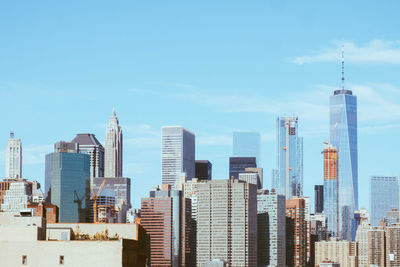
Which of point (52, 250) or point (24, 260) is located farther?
point (24, 260)

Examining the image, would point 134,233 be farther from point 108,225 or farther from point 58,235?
point 58,235

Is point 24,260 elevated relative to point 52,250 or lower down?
Answer: lower down

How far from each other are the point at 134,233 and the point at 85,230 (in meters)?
3.70

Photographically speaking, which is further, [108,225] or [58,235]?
[108,225]

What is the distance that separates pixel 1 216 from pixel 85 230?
21.7ft

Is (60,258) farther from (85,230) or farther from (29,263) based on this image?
(85,230)

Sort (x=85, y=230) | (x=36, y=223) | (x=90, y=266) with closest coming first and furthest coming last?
(x=90, y=266) → (x=36, y=223) → (x=85, y=230)

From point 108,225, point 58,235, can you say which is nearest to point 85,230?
point 108,225

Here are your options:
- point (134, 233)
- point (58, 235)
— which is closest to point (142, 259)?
point (134, 233)

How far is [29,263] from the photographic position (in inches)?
2490

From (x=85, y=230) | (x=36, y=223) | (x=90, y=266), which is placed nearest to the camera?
(x=90, y=266)

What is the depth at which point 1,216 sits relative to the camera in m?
73.3

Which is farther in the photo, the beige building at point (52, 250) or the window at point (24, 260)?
the window at point (24, 260)

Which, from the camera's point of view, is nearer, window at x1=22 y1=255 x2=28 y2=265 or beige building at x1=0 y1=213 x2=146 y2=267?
beige building at x1=0 y1=213 x2=146 y2=267
